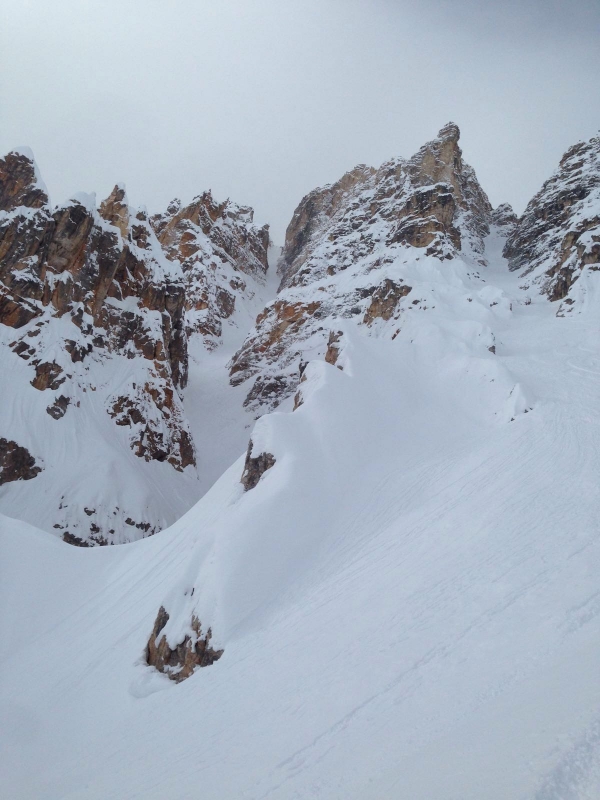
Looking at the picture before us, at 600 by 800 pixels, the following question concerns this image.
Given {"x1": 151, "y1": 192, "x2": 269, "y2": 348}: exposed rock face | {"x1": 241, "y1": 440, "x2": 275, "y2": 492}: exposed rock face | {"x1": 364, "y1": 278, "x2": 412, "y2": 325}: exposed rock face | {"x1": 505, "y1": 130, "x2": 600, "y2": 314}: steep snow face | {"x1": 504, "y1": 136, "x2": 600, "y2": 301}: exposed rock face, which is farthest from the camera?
{"x1": 151, "y1": 192, "x2": 269, "y2": 348}: exposed rock face

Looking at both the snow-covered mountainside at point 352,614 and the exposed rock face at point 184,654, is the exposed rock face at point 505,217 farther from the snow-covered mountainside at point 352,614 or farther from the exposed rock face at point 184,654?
the exposed rock face at point 184,654

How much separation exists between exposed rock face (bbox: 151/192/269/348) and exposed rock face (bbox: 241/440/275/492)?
4127 cm

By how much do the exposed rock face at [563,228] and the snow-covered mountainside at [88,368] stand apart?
3196cm

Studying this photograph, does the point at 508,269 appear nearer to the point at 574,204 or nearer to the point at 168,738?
the point at 574,204

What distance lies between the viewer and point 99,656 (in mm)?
10695

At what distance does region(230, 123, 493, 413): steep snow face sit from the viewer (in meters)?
35.9

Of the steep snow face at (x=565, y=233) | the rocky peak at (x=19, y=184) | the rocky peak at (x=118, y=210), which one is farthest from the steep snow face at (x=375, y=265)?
the rocky peak at (x=19, y=184)

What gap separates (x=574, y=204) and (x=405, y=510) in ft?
182

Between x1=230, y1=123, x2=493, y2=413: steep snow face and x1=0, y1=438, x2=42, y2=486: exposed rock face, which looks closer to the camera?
x1=0, y1=438, x2=42, y2=486: exposed rock face

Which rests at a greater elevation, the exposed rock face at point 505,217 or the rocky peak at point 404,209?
the rocky peak at point 404,209

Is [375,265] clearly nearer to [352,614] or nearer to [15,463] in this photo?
[15,463]

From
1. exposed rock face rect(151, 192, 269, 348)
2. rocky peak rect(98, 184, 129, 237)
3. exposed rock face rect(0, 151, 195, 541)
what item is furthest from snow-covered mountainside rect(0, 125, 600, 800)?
exposed rock face rect(151, 192, 269, 348)

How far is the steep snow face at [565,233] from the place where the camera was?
3466 centimetres

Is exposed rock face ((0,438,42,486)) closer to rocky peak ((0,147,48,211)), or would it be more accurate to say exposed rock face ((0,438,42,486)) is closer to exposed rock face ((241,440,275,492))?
rocky peak ((0,147,48,211))
